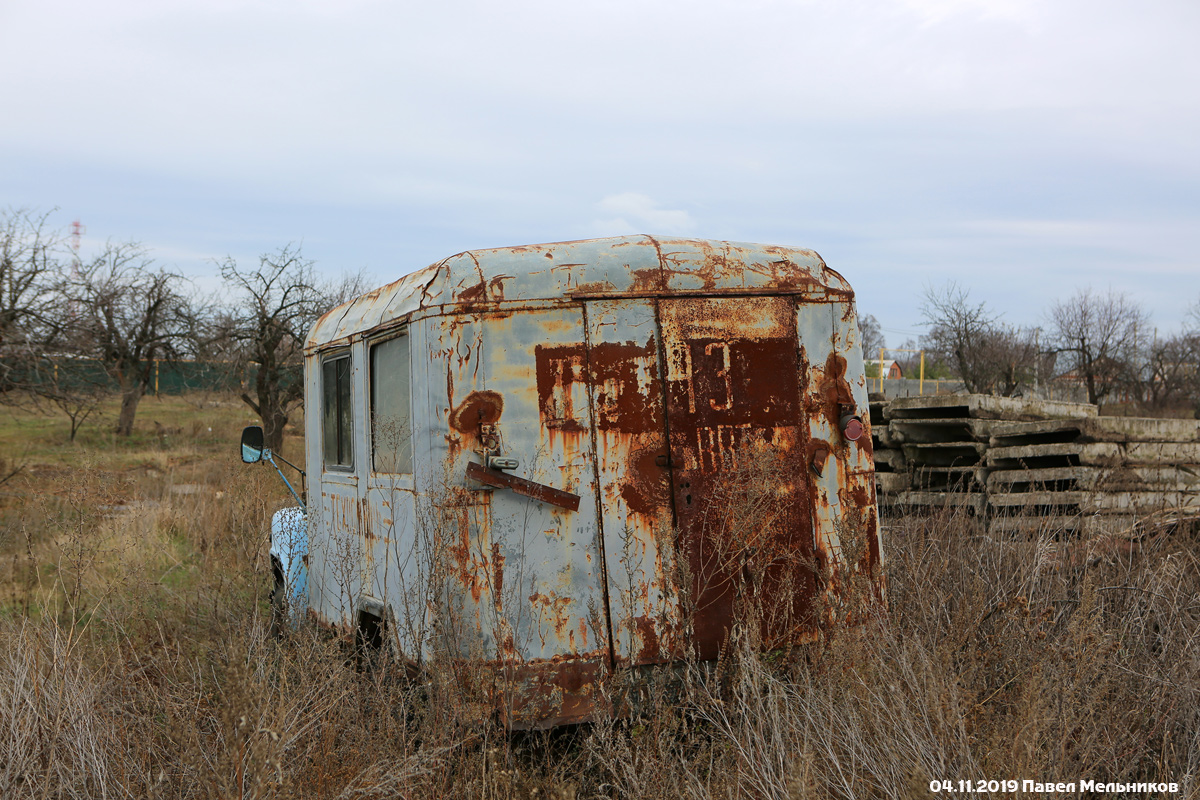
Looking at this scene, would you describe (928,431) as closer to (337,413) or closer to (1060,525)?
(1060,525)

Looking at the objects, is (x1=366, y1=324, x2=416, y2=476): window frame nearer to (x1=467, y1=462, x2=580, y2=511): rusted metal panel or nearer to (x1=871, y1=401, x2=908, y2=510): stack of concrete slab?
(x1=467, y1=462, x2=580, y2=511): rusted metal panel

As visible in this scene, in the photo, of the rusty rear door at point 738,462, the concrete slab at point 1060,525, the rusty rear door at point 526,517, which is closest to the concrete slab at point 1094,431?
the concrete slab at point 1060,525

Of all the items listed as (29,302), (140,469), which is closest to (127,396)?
(29,302)

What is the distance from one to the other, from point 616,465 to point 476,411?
24.4 inches

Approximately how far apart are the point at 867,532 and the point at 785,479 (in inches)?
18.8

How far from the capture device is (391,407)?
4129mm

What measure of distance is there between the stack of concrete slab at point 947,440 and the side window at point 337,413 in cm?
497

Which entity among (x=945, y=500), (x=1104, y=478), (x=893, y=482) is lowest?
(x=945, y=500)

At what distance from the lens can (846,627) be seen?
3.69 metres

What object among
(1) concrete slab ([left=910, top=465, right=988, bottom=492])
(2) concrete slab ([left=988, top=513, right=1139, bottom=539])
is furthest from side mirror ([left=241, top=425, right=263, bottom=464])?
(1) concrete slab ([left=910, top=465, right=988, bottom=492])

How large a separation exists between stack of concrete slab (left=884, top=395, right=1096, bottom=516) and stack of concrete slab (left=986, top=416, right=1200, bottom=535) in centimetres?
17

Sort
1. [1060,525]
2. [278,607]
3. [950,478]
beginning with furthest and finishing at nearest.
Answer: [950,478]
[1060,525]
[278,607]

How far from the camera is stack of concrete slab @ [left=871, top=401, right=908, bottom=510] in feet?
26.5

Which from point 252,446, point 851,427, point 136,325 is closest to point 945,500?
point 851,427
